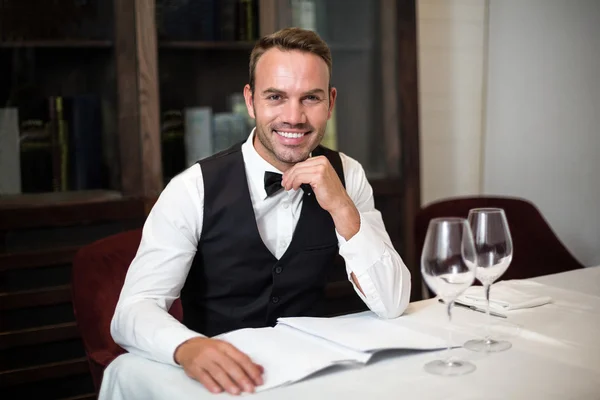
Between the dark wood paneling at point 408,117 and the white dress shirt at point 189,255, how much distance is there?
0.92m

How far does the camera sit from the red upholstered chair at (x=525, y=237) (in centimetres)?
249

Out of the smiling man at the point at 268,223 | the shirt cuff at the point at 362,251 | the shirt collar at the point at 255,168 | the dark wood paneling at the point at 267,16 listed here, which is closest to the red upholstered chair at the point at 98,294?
the smiling man at the point at 268,223

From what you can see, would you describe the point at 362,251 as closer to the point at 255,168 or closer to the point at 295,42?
the point at 255,168

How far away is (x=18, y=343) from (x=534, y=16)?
241 cm

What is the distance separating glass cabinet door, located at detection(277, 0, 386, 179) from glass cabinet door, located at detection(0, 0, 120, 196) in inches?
30.7

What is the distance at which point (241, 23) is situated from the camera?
2.68m

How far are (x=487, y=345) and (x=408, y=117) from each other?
165 centimetres

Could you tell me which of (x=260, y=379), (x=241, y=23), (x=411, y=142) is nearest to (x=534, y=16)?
(x=411, y=142)

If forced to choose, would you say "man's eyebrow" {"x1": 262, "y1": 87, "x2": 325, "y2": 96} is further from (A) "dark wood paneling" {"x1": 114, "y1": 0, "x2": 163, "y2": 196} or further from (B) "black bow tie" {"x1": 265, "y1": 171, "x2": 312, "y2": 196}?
(A) "dark wood paneling" {"x1": 114, "y1": 0, "x2": 163, "y2": 196}

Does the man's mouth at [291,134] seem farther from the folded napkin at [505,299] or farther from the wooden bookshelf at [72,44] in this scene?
the wooden bookshelf at [72,44]

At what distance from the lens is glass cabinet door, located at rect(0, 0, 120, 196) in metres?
2.34

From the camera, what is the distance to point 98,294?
1.80 m

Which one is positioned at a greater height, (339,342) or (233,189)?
(233,189)

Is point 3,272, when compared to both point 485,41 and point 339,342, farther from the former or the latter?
point 485,41
